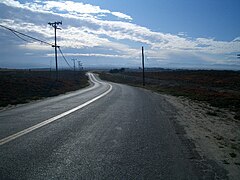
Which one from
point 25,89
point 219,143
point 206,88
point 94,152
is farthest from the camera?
point 206,88

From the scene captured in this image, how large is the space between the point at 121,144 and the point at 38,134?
2350mm

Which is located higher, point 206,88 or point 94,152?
point 94,152

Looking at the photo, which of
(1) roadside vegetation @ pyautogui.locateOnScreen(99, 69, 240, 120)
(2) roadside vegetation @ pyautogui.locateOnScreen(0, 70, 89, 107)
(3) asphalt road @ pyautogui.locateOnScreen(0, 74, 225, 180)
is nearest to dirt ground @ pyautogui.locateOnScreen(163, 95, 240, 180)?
(3) asphalt road @ pyautogui.locateOnScreen(0, 74, 225, 180)

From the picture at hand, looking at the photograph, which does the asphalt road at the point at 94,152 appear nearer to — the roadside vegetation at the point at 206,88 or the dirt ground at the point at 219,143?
the dirt ground at the point at 219,143

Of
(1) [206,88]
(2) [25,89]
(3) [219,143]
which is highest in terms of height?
(2) [25,89]

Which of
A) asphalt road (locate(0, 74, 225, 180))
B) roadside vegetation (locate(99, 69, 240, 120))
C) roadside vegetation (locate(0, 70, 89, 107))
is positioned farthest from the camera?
roadside vegetation (locate(99, 69, 240, 120))

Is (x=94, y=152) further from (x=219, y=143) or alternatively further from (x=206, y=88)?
(x=206, y=88)

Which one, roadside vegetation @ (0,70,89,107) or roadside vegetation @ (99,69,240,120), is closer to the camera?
roadside vegetation @ (0,70,89,107)

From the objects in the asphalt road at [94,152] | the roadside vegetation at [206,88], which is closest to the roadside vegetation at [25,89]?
the asphalt road at [94,152]

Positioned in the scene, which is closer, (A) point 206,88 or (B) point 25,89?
(B) point 25,89

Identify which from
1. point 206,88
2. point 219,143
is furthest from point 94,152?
point 206,88

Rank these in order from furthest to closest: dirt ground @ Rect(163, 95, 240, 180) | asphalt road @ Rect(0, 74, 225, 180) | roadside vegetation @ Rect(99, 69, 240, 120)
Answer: roadside vegetation @ Rect(99, 69, 240, 120), dirt ground @ Rect(163, 95, 240, 180), asphalt road @ Rect(0, 74, 225, 180)

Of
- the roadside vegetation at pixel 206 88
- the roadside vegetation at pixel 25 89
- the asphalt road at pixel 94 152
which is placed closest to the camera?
the asphalt road at pixel 94 152

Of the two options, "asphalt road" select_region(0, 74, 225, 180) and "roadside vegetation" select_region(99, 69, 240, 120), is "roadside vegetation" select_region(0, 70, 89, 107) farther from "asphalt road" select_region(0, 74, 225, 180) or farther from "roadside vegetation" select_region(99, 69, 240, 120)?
"roadside vegetation" select_region(99, 69, 240, 120)
